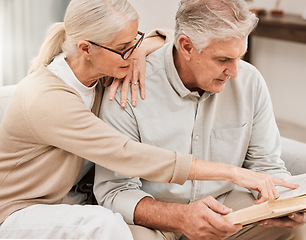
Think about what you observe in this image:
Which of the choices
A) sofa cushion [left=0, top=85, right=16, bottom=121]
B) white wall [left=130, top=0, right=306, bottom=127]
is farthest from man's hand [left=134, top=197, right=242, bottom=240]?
white wall [left=130, top=0, right=306, bottom=127]

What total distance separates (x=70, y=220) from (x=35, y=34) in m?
1.98

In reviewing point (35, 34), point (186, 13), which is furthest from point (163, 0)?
point (186, 13)

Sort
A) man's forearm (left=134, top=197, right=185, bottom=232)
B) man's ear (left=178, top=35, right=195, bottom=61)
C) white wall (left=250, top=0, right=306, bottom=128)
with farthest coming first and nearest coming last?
white wall (left=250, top=0, right=306, bottom=128) → man's ear (left=178, top=35, right=195, bottom=61) → man's forearm (left=134, top=197, right=185, bottom=232)

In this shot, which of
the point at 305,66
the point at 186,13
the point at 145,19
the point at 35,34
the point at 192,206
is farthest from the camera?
the point at 305,66

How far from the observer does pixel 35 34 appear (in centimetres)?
303

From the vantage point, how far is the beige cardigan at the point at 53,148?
A: 1369 mm

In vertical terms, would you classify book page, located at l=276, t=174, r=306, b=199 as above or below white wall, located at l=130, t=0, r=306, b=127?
above

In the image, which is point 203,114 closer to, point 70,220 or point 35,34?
point 70,220

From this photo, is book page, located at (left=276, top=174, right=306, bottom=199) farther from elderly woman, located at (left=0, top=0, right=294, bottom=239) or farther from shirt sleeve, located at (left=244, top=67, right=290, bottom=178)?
shirt sleeve, located at (left=244, top=67, right=290, bottom=178)

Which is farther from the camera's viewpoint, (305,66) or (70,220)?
(305,66)

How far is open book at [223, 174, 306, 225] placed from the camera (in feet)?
4.03

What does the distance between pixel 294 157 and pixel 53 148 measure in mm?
1023

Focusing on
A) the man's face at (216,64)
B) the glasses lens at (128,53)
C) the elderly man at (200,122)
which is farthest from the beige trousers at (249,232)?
the glasses lens at (128,53)

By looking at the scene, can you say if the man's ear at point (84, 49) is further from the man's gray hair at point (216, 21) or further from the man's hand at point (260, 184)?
the man's hand at point (260, 184)
